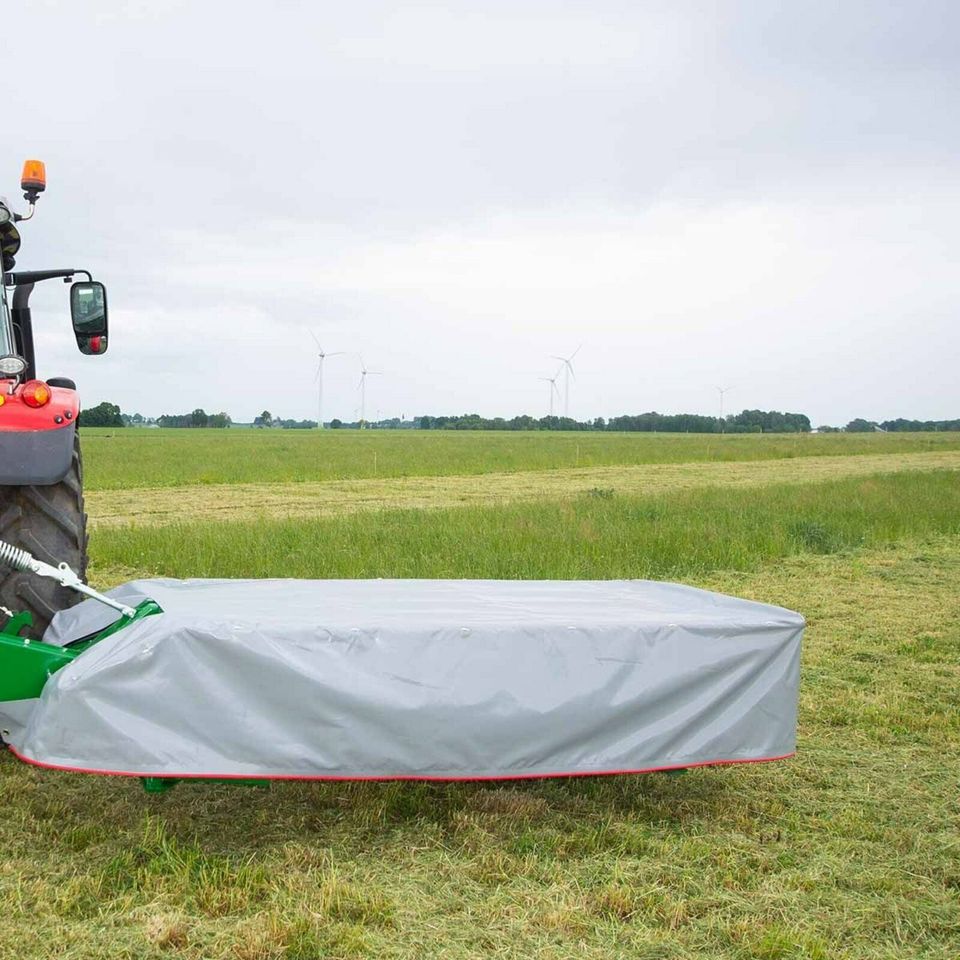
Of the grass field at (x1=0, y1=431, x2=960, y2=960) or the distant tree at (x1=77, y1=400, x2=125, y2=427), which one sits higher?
the distant tree at (x1=77, y1=400, x2=125, y2=427)

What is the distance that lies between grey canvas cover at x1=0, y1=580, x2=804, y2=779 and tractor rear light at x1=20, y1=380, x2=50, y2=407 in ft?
2.56

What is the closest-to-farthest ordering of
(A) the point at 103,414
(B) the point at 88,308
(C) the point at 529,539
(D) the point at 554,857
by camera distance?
(D) the point at 554,857 < (B) the point at 88,308 < (C) the point at 529,539 < (A) the point at 103,414

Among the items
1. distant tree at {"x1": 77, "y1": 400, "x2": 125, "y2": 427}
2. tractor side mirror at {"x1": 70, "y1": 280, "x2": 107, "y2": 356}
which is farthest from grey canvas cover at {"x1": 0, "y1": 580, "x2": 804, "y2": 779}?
distant tree at {"x1": 77, "y1": 400, "x2": 125, "y2": 427}

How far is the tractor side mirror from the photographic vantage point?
4801 millimetres

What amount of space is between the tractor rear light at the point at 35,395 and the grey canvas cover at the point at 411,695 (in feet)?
2.56

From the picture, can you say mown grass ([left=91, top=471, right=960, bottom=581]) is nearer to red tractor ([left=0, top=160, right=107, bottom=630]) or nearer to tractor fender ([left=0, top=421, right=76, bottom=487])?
red tractor ([left=0, top=160, right=107, bottom=630])

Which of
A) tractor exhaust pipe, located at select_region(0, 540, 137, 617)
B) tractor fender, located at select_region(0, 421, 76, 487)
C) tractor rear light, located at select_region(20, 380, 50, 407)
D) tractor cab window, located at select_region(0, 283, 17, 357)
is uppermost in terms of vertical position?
tractor cab window, located at select_region(0, 283, 17, 357)

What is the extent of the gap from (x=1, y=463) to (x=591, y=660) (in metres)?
2.10

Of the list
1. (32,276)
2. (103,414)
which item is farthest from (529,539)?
(103,414)

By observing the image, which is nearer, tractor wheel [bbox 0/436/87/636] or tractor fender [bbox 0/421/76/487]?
tractor fender [bbox 0/421/76/487]

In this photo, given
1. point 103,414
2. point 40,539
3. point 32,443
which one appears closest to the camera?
point 32,443

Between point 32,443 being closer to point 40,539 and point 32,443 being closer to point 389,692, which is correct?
point 40,539

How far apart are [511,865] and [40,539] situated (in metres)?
2.08

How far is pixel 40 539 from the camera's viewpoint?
399cm
